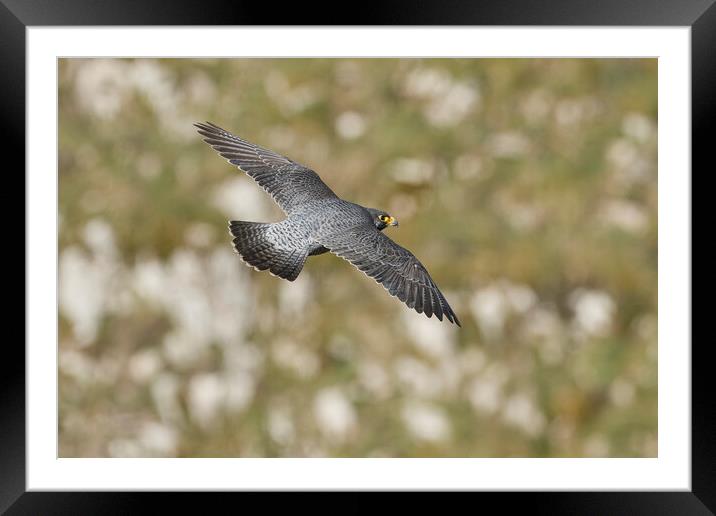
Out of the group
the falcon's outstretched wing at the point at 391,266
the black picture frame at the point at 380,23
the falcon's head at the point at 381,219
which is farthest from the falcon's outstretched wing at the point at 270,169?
the black picture frame at the point at 380,23

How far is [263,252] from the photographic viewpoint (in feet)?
12.9

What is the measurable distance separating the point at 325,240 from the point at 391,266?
0.35 m

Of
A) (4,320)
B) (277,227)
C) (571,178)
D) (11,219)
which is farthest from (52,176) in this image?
(571,178)

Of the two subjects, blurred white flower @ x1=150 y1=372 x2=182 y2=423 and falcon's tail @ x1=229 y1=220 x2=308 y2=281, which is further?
blurred white flower @ x1=150 y1=372 x2=182 y2=423

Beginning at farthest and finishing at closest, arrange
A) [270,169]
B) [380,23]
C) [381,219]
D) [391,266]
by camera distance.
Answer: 1. [270,169]
2. [381,219]
3. [391,266]
4. [380,23]

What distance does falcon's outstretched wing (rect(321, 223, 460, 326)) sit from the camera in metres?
3.77

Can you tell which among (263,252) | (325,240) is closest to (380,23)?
(325,240)

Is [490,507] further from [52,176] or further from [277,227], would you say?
[52,176]

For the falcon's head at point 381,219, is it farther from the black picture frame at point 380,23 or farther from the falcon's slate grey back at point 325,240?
the black picture frame at point 380,23

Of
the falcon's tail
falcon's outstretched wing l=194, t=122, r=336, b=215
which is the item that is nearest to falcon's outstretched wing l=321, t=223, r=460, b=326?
the falcon's tail

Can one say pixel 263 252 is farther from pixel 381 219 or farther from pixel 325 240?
pixel 381 219

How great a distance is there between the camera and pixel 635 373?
6.14 m

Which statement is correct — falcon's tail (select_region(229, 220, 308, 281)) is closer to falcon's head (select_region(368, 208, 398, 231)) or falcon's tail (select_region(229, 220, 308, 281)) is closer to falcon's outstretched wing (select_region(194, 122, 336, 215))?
falcon's outstretched wing (select_region(194, 122, 336, 215))

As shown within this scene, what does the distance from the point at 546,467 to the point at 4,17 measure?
3.41 m
